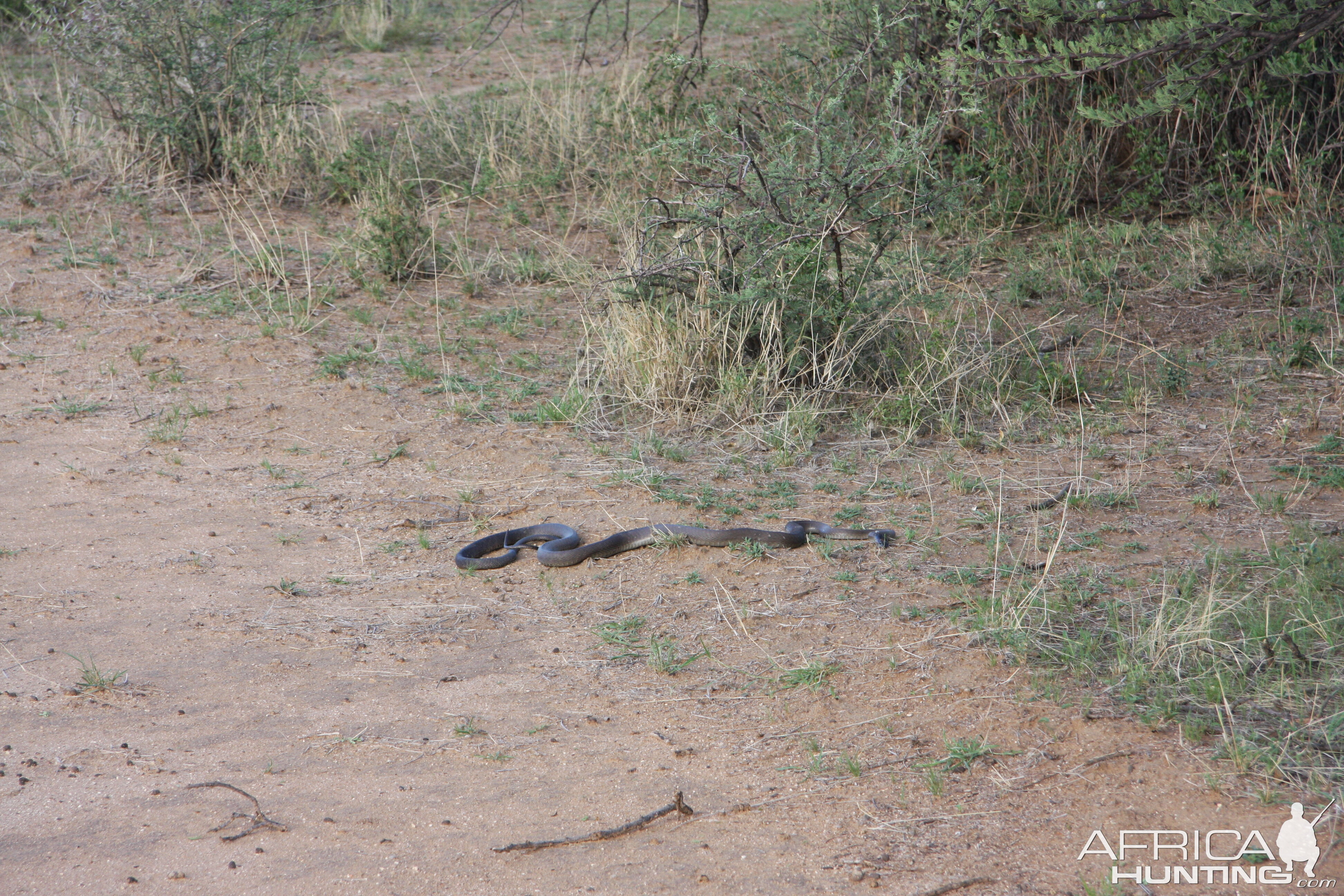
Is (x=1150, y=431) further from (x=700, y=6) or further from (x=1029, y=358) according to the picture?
(x=700, y=6)

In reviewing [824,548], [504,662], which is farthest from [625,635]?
[824,548]

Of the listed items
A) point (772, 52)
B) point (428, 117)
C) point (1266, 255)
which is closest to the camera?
point (1266, 255)

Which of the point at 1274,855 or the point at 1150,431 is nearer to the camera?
the point at 1274,855

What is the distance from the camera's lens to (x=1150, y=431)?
→ 5.35 m

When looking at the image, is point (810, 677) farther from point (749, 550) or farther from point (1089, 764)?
point (749, 550)

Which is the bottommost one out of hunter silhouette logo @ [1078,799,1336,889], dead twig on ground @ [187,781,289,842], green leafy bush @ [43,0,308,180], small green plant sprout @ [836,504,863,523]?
small green plant sprout @ [836,504,863,523]

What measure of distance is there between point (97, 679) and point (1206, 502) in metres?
4.05

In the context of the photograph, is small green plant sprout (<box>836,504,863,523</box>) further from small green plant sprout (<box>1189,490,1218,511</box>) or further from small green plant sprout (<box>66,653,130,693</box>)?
small green plant sprout (<box>66,653,130,693</box>)

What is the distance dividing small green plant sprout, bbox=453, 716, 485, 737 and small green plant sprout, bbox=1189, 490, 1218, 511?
2985 millimetres

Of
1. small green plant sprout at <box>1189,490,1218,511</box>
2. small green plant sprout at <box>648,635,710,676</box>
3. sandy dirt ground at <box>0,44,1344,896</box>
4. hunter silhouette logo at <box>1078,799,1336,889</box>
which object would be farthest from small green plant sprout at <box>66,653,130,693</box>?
small green plant sprout at <box>1189,490,1218,511</box>

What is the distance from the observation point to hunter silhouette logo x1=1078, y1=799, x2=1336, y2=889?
2395mm

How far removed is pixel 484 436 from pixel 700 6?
5.11 meters

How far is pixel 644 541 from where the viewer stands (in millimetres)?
4402

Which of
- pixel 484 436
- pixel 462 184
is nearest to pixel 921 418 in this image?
pixel 484 436
